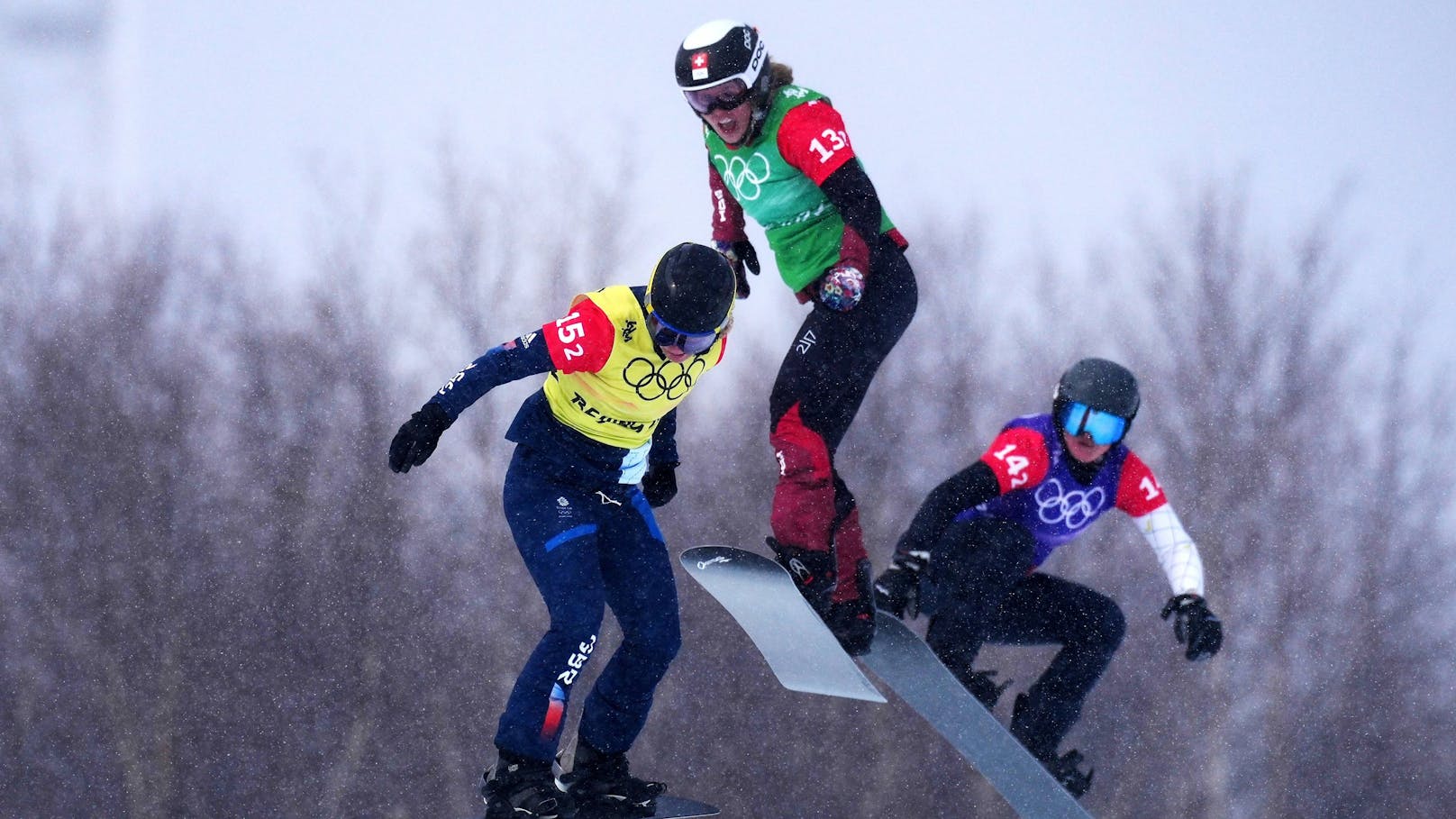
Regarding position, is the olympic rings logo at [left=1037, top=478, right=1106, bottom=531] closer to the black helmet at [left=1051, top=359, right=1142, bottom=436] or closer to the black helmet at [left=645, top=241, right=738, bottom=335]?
the black helmet at [left=1051, top=359, right=1142, bottom=436]

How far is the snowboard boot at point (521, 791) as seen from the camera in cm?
401

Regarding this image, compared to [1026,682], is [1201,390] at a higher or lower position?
higher

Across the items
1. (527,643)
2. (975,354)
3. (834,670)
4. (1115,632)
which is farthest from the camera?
(975,354)

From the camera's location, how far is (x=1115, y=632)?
450 cm

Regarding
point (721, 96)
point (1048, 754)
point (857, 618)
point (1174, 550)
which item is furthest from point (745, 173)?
point (1048, 754)

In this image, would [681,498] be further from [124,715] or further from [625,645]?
[625,645]

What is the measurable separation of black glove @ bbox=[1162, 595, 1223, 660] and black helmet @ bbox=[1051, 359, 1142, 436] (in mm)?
601

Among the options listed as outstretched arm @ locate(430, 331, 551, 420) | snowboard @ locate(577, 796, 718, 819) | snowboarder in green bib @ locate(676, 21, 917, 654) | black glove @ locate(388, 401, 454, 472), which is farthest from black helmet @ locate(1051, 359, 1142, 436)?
black glove @ locate(388, 401, 454, 472)

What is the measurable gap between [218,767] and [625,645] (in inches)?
437

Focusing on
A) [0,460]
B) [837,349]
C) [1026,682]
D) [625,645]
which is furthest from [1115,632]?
[0,460]

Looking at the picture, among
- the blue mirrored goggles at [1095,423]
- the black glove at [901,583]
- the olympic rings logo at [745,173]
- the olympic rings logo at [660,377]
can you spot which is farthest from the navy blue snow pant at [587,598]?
the blue mirrored goggles at [1095,423]

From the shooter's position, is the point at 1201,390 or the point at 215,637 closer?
the point at 215,637

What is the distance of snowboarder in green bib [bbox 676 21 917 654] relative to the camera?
4145 mm

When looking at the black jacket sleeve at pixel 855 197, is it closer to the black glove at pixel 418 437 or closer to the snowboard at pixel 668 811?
the black glove at pixel 418 437
